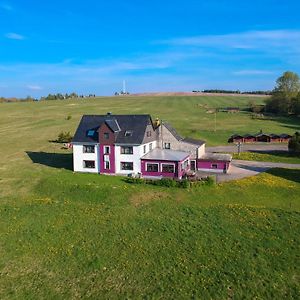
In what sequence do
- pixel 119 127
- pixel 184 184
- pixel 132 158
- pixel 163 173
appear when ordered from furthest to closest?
pixel 119 127, pixel 132 158, pixel 163 173, pixel 184 184

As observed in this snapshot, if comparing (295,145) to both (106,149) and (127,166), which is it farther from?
(106,149)

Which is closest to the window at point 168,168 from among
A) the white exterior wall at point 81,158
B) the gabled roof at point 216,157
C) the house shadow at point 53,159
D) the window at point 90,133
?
the gabled roof at point 216,157

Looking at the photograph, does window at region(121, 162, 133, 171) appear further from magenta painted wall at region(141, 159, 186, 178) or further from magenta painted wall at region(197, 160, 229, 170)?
magenta painted wall at region(197, 160, 229, 170)


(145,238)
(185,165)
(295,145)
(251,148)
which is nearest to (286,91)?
(251,148)

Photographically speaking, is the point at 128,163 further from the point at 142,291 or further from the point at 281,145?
the point at 281,145

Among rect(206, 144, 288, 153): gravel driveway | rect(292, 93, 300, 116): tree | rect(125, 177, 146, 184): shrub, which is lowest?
rect(206, 144, 288, 153): gravel driveway

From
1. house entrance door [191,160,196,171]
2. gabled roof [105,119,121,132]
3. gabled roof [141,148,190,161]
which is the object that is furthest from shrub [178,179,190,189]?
gabled roof [105,119,121,132]
